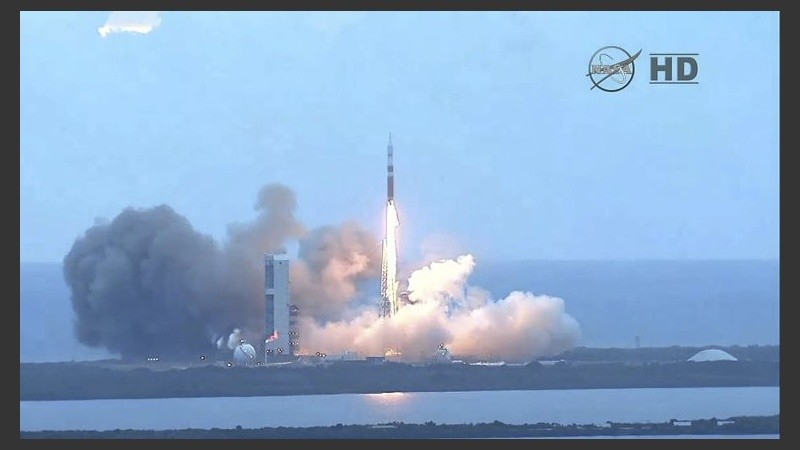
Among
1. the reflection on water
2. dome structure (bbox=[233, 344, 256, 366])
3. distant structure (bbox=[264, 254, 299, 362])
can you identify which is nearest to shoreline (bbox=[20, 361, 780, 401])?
the reflection on water

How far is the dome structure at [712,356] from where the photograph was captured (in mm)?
36628

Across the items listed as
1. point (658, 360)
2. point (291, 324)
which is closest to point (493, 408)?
point (291, 324)

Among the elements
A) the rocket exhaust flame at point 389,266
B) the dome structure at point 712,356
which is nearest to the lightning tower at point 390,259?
the rocket exhaust flame at point 389,266

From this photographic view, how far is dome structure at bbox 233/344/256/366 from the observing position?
3400 centimetres

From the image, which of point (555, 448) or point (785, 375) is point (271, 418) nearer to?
point (555, 448)

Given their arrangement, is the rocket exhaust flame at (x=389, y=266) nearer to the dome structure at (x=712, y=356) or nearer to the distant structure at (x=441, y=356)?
the distant structure at (x=441, y=356)

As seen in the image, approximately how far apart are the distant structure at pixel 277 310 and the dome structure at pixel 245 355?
225 mm

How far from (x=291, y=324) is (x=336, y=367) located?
125 cm

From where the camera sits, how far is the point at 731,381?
3500 cm

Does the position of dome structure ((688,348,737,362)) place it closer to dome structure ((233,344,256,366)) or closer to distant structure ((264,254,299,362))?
distant structure ((264,254,299,362))

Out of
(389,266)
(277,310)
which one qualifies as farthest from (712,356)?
(277,310)

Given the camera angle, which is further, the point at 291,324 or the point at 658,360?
the point at 658,360

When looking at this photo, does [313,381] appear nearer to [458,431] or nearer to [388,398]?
[388,398]

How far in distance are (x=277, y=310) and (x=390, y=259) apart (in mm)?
2099
